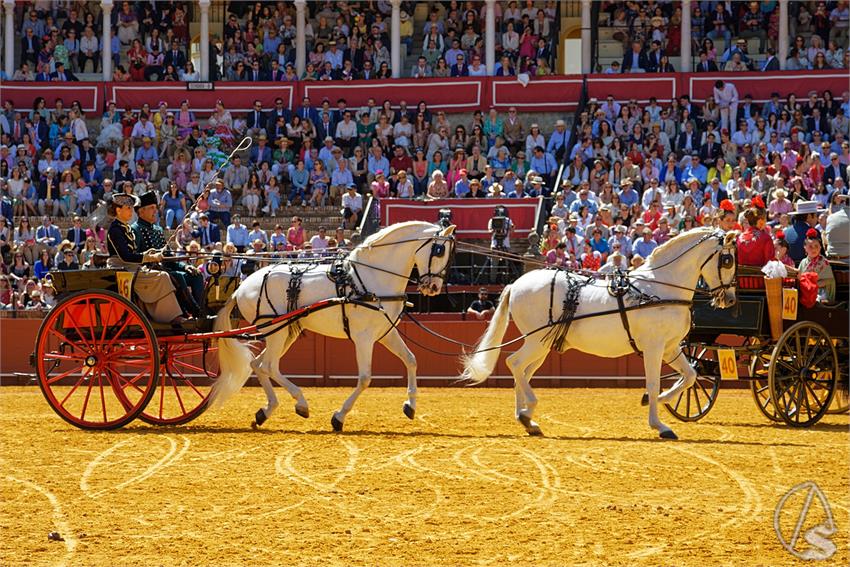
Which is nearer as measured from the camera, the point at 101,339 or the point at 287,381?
the point at 101,339

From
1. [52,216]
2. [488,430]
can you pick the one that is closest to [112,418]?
[488,430]

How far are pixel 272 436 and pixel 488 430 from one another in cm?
226

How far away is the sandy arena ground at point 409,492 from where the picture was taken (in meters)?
8.83

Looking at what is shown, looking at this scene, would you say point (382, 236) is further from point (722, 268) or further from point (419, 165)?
point (419, 165)

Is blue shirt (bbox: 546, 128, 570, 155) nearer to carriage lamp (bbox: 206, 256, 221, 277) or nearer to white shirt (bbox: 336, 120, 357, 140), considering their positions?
white shirt (bbox: 336, 120, 357, 140)

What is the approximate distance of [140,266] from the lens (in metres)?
13.9

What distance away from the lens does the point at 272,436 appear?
13.6 metres

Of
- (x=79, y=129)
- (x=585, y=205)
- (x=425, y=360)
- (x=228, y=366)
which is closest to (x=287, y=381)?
(x=228, y=366)

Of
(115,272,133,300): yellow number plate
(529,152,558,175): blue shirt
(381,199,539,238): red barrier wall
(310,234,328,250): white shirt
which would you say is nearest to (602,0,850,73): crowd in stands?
(529,152,558,175): blue shirt

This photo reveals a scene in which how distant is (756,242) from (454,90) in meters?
17.2

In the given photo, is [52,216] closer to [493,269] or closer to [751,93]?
[493,269]

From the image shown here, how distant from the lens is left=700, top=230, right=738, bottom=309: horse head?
14000 mm

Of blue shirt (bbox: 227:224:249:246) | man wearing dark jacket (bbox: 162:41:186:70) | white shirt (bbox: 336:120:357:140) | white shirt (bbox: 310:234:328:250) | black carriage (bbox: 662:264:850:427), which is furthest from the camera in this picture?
man wearing dark jacket (bbox: 162:41:186:70)

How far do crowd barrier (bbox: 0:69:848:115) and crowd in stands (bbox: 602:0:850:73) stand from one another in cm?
104
